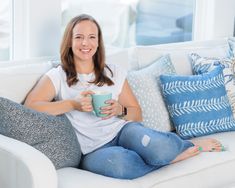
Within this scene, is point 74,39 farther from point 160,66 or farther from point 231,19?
point 231,19

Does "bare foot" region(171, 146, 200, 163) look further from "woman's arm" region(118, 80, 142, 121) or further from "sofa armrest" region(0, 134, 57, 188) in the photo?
"sofa armrest" region(0, 134, 57, 188)

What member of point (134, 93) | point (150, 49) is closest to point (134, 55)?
point (150, 49)

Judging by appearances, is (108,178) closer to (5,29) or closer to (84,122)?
(84,122)

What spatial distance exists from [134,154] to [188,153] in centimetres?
30

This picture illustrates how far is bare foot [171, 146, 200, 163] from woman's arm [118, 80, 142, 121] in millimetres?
341

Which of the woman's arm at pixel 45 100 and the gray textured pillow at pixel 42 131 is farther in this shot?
the woman's arm at pixel 45 100

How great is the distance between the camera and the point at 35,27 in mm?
3072

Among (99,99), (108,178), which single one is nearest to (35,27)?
(99,99)

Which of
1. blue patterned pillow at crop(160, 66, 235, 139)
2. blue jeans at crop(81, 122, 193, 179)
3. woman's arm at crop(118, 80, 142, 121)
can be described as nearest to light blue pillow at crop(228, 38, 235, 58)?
blue patterned pillow at crop(160, 66, 235, 139)

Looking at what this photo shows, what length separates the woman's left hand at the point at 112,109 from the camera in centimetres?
252

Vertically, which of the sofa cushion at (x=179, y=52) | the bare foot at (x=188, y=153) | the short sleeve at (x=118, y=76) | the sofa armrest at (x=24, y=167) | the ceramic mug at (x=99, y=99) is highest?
the sofa cushion at (x=179, y=52)

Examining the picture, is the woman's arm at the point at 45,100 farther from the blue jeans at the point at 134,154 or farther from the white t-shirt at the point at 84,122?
the blue jeans at the point at 134,154

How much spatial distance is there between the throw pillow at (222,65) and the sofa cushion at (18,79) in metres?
0.97

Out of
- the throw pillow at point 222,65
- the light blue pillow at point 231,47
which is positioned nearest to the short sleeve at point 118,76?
the throw pillow at point 222,65
